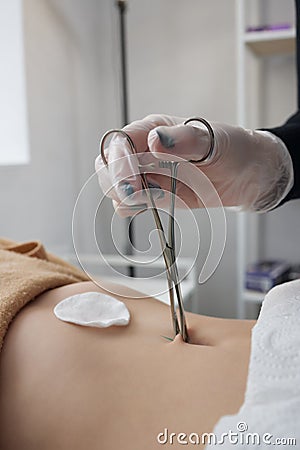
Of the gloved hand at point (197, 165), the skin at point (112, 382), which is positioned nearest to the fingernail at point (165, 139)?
the gloved hand at point (197, 165)

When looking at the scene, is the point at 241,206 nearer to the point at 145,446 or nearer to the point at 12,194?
the point at 145,446

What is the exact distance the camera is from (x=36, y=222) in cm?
188

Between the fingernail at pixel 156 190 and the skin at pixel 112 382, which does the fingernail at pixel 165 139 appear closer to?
the fingernail at pixel 156 190

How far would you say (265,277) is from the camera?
1.79m

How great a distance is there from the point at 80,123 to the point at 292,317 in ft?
5.88

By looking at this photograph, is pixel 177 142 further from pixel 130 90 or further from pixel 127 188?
pixel 130 90

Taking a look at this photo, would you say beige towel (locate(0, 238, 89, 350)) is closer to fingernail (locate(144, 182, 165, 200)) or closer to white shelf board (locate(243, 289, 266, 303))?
fingernail (locate(144, 182, 165, 200))

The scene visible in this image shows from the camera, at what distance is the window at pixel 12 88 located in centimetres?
174

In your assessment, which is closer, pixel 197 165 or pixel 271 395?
pixel 271 395

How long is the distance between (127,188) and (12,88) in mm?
1349

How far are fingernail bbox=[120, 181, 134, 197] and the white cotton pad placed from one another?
0.47 feet

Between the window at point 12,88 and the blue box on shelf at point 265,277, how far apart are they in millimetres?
814

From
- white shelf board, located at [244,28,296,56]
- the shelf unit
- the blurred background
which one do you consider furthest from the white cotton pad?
white shelf board, located at [244,28,296,56]

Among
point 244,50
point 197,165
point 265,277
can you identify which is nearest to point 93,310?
point 197,165
